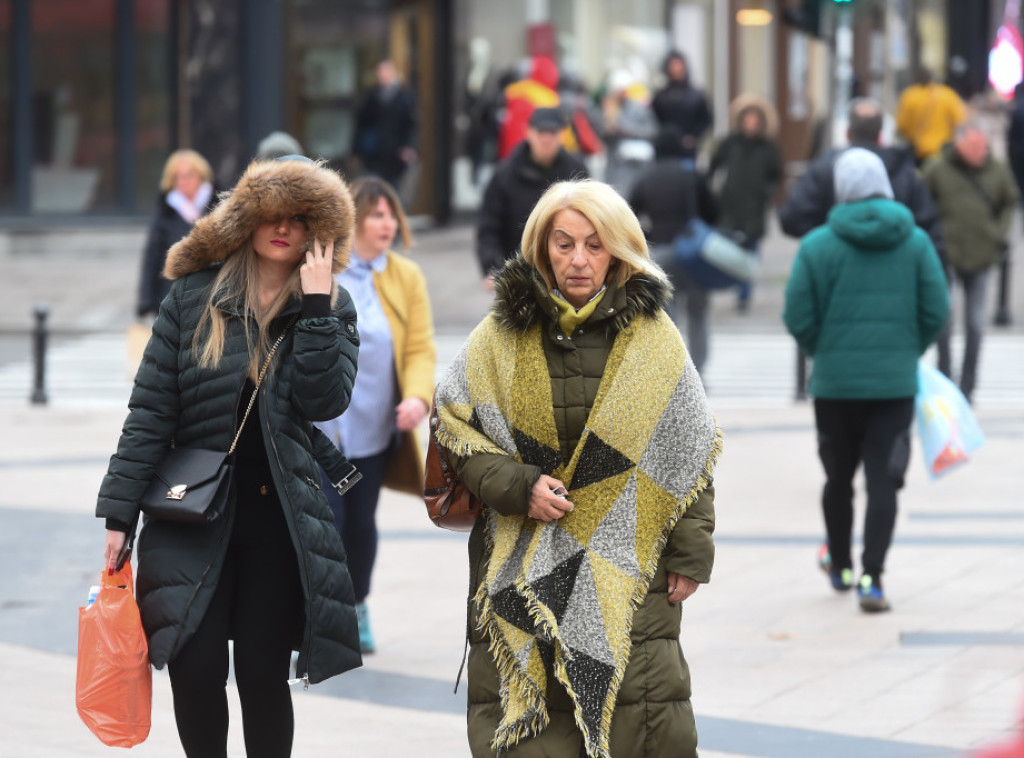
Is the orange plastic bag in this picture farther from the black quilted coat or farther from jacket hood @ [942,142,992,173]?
jacket hood @ [942,142,992,173]

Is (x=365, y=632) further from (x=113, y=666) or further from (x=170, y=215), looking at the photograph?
(x=170, y=215)

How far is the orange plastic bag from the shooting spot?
4410mm

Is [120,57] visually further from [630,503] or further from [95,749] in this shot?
[630,503]

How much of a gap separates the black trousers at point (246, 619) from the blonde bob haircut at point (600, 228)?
88 centimetres

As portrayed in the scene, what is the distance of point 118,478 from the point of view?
448cm

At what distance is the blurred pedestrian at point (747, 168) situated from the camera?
18000 mm

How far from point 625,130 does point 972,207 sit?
975cm

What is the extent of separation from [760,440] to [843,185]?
4.76m

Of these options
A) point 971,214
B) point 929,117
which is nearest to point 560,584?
point 971,214

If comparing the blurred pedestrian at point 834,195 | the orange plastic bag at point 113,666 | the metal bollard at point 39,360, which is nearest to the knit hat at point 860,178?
the blurred pedestrian at point 834,195

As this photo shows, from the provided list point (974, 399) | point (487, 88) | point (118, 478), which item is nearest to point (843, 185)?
point (118, 478)

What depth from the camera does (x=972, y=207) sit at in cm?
1269

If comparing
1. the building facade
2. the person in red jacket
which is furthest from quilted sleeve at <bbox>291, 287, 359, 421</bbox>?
the person in red jacket

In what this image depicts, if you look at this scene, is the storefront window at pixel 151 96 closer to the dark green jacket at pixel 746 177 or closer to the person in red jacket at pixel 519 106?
the person in red jacket at pixel 519 106
